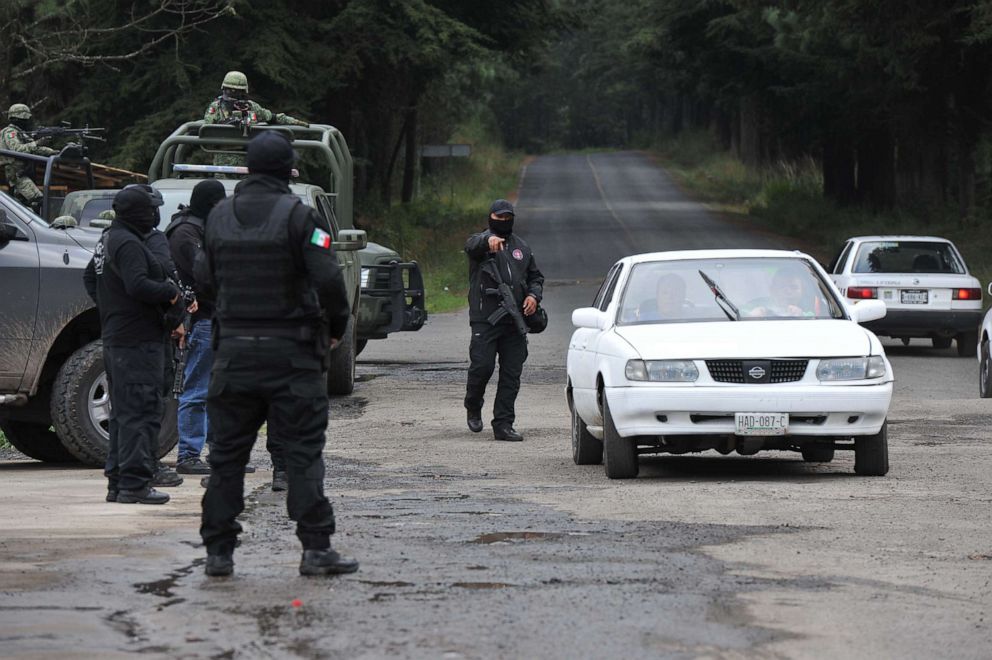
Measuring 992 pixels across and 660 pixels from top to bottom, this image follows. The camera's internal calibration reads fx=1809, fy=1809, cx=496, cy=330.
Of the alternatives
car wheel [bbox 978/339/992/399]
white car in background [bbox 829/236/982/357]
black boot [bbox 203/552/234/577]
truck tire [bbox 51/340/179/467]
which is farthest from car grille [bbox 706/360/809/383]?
white car in background [bbox 829/236/982/357]

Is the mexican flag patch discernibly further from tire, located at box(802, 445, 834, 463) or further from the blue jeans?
tire, located at box(802, 445, 834, 463)

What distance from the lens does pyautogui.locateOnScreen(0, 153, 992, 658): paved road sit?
615 centimetres

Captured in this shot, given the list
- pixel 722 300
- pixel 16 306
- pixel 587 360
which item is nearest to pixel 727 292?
pixel 722 300

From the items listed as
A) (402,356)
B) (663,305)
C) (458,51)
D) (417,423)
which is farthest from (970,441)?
(458,51)

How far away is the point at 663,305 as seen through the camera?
12.0m

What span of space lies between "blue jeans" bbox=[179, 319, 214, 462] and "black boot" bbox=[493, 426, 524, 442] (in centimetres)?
318

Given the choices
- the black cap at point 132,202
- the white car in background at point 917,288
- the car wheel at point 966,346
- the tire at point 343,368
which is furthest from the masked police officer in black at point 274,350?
the car wheel at point 966,346

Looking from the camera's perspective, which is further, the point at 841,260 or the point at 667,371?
the point at 841,260

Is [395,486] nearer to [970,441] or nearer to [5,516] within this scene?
[5,516]

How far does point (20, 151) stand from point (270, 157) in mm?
9796

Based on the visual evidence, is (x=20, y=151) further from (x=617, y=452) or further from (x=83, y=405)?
(x=617, y=452)

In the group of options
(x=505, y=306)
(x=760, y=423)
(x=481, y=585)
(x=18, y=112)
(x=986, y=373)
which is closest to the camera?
(x=481, y=585)

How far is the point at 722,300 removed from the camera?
39.2ft

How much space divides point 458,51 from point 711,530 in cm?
3142
